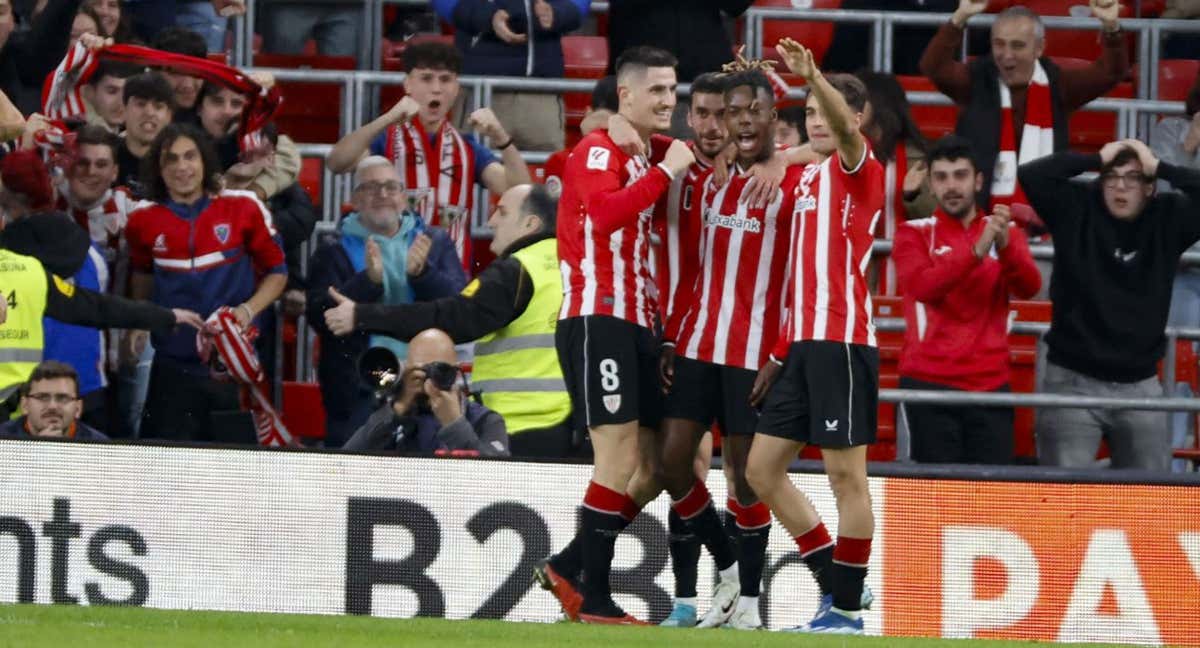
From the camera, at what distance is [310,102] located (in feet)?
41.8

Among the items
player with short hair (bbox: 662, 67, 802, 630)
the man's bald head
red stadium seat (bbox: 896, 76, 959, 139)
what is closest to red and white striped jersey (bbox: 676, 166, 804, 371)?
player with short hair (bbox: 662, 67, 802, 630)

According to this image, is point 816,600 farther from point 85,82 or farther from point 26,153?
point 85,82

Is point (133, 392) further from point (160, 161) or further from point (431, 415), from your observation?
point (431, 415)

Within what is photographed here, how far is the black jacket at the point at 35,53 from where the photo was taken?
11414 mm

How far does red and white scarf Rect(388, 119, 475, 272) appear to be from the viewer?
1090cm

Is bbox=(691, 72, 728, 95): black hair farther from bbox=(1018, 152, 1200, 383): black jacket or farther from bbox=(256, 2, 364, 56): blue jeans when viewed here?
bbox=(256, 2, 364, 56): blue jeans

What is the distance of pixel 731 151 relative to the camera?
809 centimetres

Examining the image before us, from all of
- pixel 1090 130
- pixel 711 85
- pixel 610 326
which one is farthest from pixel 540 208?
pixel 1090 130

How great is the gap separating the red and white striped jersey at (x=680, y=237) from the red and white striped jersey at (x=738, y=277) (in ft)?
0.15

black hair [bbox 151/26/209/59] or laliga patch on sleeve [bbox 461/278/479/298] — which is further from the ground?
black hair [bbox 151/26/209/59]

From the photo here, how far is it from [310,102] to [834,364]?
5.79 m

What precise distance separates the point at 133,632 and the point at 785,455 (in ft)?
7.58

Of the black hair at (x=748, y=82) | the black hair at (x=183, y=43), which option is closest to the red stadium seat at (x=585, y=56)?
the black hair at (x=183, y=43)

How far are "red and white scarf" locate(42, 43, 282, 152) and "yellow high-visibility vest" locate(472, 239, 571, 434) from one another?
5.79 feet
